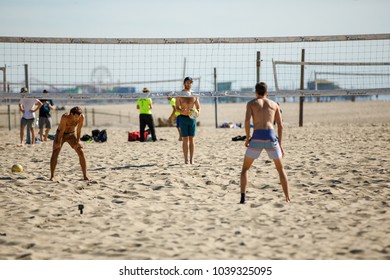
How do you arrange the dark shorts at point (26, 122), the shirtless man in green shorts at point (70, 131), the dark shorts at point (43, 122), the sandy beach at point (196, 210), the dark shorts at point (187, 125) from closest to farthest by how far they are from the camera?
the sandy beach at point (196, 210)
the shirtless man in green shorts at point (70, 131)
the dark shorts at point (187, 125)
the dark shorts at point (26, 122)
the dark shorts at point (43, 122)

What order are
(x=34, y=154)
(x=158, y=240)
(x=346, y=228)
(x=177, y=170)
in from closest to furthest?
(x=158, y=240)
(x=346, y=228)
(x=177, y=170)
(x=34, y=154)

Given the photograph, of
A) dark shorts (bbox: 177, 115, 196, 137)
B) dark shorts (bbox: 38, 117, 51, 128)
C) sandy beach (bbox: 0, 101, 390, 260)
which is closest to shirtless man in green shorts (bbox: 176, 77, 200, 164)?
dark shorts (bbox: 177, 115, 196, 137)

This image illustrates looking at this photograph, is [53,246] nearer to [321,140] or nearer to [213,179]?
[213,179]

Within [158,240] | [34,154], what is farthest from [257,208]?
[34,154]

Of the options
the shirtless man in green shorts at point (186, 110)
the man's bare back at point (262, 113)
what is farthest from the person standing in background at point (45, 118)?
the man's bare back at point (262, 113)

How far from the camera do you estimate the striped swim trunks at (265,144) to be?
200 inches

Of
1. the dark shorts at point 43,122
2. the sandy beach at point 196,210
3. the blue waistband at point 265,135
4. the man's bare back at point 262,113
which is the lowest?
the sandy beach at point 196,210

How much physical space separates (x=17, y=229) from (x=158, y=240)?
1310 millimetres

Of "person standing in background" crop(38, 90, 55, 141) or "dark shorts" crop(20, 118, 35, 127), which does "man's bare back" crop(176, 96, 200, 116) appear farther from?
"person standing in background" crop(38, 90, 55, 141)

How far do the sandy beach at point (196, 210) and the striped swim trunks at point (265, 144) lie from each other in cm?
54

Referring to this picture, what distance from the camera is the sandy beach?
386cm

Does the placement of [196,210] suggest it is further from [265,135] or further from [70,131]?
[70,131]

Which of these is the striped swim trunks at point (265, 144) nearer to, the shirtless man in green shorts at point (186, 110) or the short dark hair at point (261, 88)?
the short dark hair at point (261, 88)
